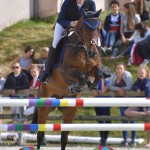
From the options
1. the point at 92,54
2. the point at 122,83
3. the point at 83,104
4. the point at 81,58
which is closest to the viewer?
the point at 83,104

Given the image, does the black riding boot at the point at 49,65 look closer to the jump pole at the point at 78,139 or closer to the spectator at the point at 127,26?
the jump pole at the point at 78,139

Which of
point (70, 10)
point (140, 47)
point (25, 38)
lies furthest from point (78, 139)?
point (25, 38)

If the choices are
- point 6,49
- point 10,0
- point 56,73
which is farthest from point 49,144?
point 10,0

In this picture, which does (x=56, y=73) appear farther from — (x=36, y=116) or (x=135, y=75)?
(x=135, y=75)

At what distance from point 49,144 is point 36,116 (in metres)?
1.38

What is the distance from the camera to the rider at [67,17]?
386 inches

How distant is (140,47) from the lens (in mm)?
13406

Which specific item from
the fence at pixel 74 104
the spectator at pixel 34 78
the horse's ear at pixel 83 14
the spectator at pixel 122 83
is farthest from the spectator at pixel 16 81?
the fence at pixel 74 104

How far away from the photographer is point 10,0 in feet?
53.7

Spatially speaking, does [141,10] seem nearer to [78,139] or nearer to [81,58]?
[78,139]

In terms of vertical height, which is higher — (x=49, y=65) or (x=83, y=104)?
(x=49, y=65)

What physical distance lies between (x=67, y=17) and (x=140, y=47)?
150 inches

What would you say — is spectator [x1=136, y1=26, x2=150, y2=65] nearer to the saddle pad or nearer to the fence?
the saddle pad

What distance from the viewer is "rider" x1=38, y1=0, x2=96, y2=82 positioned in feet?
32.2
